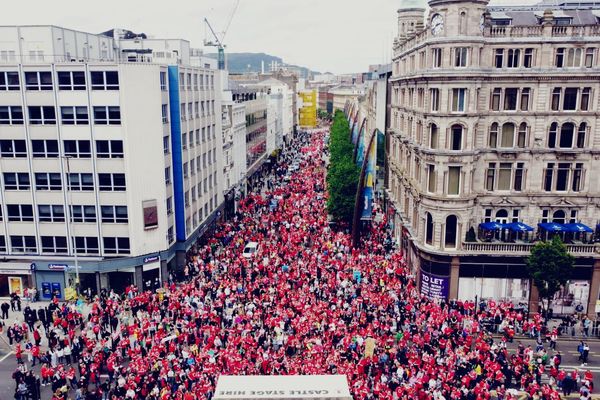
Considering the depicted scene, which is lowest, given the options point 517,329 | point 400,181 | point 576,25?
point 517,329

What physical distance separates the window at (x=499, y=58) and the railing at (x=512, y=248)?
13.8 meters

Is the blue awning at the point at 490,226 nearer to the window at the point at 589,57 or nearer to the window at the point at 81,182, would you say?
the window at the point at 589,57

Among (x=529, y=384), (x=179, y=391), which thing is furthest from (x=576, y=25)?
(x=179, y=391)

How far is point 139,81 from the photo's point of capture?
45.2 m

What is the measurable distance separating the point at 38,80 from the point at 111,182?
32.3 feet

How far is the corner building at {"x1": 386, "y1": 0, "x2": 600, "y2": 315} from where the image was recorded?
135 ft

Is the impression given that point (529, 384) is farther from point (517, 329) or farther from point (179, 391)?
point (179, 391)

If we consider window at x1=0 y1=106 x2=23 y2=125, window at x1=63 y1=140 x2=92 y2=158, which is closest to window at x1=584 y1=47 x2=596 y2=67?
window at x1=63 y1=140 x2=92 y2=158

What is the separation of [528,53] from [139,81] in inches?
1209

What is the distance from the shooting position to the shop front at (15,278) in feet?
154

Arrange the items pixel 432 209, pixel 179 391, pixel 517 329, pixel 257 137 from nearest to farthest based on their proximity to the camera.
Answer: pixel 179 391
pixel 517 329
pixel 432 209
pixel 257 137

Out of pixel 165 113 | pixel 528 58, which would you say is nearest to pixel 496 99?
pixel 528 58

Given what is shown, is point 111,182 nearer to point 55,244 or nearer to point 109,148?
point 109,148

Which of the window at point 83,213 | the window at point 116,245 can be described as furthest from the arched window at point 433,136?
the window at point 83,213
